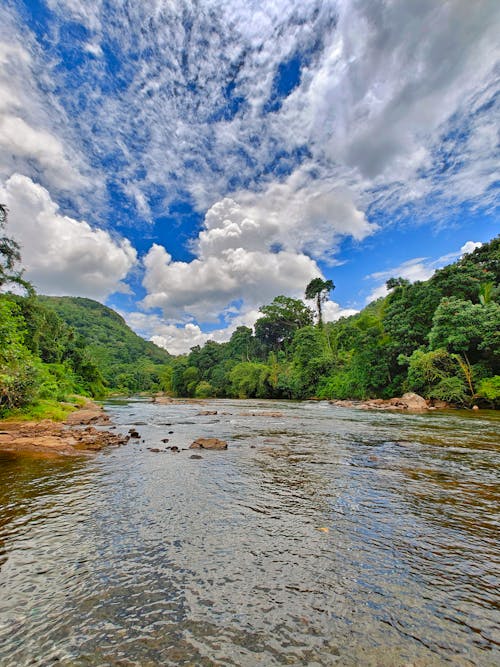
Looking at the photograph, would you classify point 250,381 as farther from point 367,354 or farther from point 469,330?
point 469,330

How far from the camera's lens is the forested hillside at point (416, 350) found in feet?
82.1

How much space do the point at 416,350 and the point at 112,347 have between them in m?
126

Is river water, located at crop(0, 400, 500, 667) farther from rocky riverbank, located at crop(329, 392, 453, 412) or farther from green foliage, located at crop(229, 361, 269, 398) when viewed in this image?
green foliage, located at crop(229, 361, 269, 398)

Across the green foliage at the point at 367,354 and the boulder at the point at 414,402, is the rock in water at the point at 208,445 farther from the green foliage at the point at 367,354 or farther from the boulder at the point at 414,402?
the boulder at the point at 414,402

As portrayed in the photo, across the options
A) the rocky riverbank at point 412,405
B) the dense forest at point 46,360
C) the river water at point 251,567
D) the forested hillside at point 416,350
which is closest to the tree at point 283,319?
the forested hillside at point 416,350

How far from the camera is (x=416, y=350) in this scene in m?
29.8

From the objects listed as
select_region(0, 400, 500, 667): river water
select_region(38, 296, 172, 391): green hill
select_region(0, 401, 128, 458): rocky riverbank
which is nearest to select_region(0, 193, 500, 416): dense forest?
select_region(0, 401, 128, 458): rocky riverbank

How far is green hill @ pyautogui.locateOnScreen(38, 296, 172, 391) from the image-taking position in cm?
10094

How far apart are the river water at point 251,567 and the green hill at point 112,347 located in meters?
88.1

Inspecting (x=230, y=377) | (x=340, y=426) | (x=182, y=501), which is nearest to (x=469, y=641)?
(x=182, y=501)

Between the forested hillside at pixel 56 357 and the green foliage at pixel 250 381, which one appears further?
the green foliage at pixel 250 381

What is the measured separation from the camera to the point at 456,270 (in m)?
30.4

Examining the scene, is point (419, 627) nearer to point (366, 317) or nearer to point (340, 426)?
point (340, 426)

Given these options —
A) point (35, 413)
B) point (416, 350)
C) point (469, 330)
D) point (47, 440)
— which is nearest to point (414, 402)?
point (416, 350)
